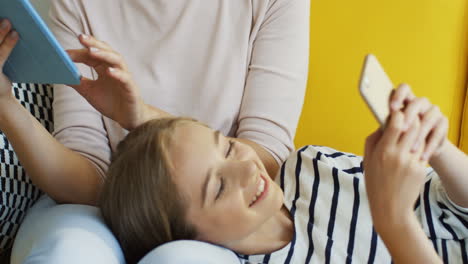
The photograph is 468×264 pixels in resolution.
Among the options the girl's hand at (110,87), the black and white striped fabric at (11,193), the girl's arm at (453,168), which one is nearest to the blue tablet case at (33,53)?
the girl's hand at (110,87)

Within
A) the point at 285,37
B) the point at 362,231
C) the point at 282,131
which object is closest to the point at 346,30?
the point at 285,37

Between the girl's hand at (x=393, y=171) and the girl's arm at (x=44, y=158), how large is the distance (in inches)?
20.5

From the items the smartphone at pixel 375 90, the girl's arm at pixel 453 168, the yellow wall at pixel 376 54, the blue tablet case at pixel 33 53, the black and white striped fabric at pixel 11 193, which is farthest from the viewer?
the yellow wall at pixel 376 54

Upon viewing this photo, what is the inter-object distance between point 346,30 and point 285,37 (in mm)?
205

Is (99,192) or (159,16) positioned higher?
(159,16)

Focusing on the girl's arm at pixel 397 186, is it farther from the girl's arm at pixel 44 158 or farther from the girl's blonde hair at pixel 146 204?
Answer: the girl's arm at pixel 44 158

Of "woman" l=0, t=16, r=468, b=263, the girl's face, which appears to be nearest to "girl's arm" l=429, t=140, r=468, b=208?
Result: "woman" l=0, t=16, r=468, b=263

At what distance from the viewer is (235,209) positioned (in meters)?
0.82

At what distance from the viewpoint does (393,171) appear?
609 millimetres

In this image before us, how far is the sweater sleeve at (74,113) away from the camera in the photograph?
1046 mm

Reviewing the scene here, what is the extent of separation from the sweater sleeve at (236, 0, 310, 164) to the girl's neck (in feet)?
0.56

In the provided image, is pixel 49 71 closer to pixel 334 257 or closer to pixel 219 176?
pixel 219 176

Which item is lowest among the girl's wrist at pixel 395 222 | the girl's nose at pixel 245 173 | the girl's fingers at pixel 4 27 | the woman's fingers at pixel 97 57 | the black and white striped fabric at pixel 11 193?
the black and white striped fabric at pixel 11 193

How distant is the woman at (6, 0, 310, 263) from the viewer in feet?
3.62
